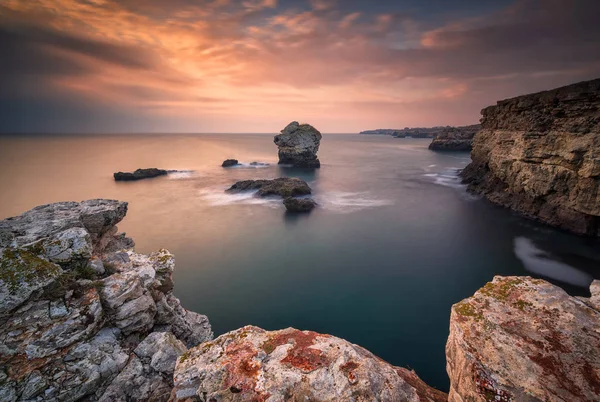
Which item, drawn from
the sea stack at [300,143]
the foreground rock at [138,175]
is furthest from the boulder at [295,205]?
the sea stack at [300,143]

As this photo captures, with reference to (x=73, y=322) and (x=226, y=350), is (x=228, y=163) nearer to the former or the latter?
(x=73, y=322)

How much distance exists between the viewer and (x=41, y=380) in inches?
175

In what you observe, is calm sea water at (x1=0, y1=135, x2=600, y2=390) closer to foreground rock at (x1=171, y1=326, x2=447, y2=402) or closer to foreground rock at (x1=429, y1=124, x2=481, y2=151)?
foreground rock at (x1=171, y1=326, x2=447, y2=402)

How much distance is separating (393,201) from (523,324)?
2798 cm

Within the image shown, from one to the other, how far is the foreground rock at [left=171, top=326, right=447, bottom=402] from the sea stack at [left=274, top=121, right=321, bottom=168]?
5163 cm

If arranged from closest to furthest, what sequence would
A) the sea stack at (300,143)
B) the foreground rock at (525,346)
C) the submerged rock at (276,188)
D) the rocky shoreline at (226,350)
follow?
the foreground rock at (525,346)
the rocky shoreline at (226,350)
the submerged rock at (276,188)
the sea stack at (300,143)

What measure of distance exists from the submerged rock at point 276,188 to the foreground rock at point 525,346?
25.6 m

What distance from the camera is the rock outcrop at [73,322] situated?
4551 millimetres

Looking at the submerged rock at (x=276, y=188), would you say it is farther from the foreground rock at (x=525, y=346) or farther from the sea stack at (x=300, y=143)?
the foreground rock at (x=525, y=346)

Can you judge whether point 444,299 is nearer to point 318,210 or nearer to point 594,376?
point 594,376

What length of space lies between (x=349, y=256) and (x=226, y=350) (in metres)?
13.9

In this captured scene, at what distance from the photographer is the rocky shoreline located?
377 cm

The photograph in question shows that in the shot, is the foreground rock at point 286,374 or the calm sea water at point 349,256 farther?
the calm sea water at point 349,256

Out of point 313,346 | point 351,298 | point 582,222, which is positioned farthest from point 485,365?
point 582,222
